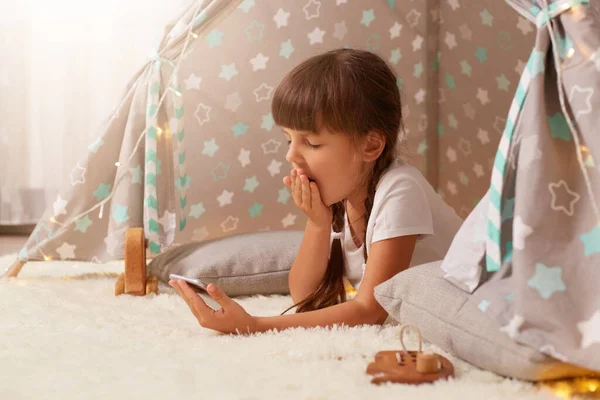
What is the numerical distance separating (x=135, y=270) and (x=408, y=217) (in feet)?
2.24

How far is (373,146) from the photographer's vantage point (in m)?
1.37

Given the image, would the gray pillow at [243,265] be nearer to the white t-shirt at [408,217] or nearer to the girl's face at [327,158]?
the white t-shirt at [408,217]

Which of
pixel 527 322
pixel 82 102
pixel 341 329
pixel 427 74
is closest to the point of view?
pixel 527 322

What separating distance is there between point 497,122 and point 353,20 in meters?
0.51

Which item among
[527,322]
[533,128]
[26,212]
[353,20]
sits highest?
[353,20]

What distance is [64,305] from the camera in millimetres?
1503

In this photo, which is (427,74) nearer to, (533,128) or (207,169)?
(207,169)

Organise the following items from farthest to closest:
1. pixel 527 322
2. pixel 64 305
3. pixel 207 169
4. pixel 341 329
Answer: pixel 207 169 → pixel 64 305 → pixel 341 329 → pixel 527 322

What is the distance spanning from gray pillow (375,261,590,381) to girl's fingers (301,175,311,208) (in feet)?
0.87

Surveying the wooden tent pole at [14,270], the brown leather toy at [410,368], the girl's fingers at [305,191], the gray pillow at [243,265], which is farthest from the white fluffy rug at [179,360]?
the wooden tent pole at [14,270]

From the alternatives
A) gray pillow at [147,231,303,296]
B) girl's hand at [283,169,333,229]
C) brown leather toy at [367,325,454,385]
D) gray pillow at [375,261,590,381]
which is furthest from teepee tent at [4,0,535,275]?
brown leather toy at [367,325,454,385]

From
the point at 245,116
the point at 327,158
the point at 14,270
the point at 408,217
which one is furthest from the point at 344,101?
the point at 14,270

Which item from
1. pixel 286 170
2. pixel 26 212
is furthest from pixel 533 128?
pixel 26 212

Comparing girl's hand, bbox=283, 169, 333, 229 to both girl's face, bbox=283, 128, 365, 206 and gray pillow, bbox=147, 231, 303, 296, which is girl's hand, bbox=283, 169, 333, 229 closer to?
girl's face, bbox=283, 128, 365, 206
